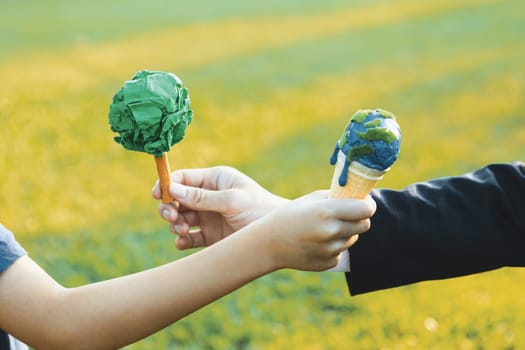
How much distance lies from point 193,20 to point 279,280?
29.9ft

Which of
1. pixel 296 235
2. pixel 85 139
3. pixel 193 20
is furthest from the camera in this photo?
pixel 193 20

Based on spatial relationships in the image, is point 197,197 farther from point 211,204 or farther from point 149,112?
point 149,112

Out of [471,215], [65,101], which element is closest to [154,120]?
[471,215]

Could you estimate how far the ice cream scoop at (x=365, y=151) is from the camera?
1.46m

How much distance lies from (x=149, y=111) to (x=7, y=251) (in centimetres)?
45

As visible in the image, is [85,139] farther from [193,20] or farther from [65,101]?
[193,20]

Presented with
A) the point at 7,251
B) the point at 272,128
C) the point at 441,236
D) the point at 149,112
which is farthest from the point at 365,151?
the point at 272,128

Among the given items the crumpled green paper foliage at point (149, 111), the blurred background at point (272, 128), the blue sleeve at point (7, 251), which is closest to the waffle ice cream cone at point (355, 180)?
the crumpled green paper foliage at point (149, 111)

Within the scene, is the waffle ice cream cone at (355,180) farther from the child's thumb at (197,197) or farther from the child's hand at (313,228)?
the child's thumb at (197,197)

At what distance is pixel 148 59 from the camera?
29.0ft

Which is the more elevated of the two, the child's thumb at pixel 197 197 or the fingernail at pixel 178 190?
the fingernail at pixel 178 190

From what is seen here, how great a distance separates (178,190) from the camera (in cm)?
191

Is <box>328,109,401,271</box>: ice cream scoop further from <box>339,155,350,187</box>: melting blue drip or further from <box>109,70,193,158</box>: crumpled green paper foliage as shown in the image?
<box>109,70,193,158</box>: crumpled green paper foliage

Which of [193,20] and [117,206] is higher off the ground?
A: [193,20]
